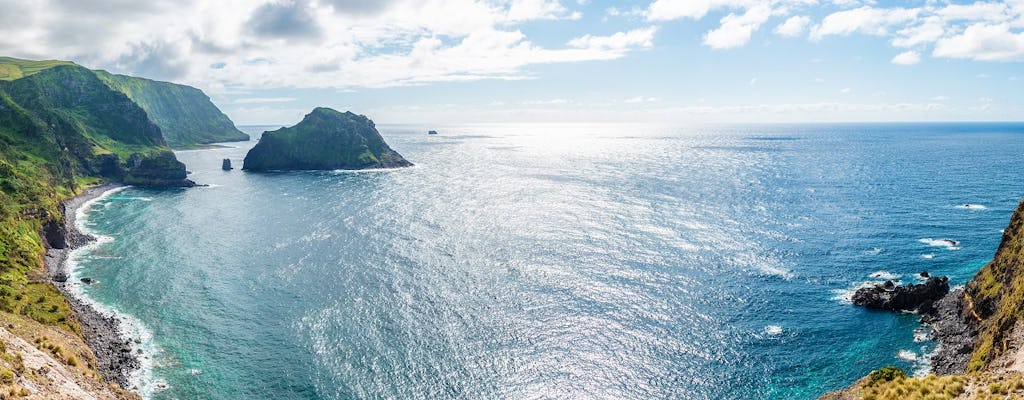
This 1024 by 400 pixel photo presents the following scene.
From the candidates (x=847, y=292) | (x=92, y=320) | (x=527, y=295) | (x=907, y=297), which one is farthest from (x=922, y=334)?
(x=92, y=320)

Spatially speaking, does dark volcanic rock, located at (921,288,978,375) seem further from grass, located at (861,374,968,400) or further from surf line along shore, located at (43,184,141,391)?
surf line along shore, located at (43,184,141,391)

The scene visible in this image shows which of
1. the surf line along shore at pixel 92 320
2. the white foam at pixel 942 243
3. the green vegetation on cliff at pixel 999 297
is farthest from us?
the white foam at pixel 942 243

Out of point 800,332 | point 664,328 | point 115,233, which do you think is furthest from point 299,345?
point 115,233

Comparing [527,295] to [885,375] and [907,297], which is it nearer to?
[885,375]

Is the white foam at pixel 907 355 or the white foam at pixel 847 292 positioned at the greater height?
the white foam at pixel 847 292

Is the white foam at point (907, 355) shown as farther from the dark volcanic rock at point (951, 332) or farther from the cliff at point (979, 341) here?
the cliff at point (979, 341)

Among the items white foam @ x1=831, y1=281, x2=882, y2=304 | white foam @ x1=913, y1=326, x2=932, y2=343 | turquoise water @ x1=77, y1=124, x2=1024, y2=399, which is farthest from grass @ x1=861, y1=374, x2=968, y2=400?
white foam @ x1=831, y1=281, x2=882, y2=304

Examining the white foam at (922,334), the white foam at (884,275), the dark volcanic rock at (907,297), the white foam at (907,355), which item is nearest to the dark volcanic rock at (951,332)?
the white foam at (922,334)
